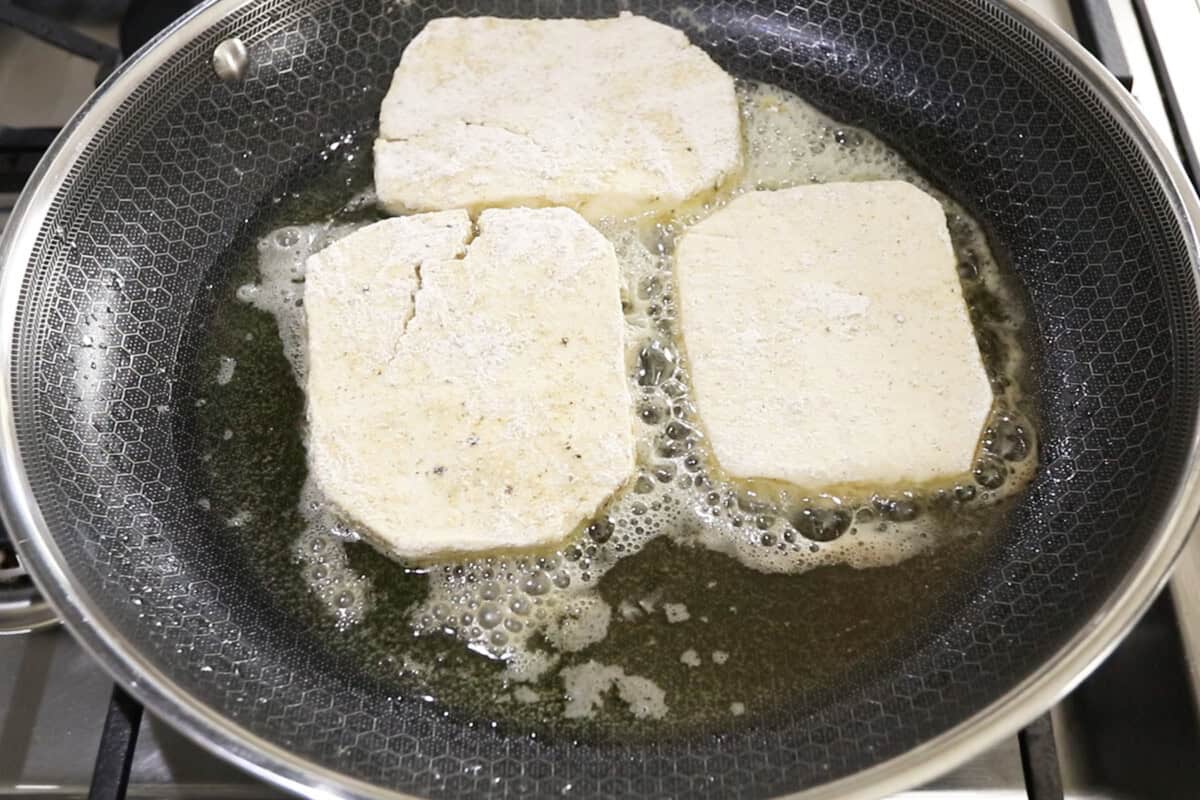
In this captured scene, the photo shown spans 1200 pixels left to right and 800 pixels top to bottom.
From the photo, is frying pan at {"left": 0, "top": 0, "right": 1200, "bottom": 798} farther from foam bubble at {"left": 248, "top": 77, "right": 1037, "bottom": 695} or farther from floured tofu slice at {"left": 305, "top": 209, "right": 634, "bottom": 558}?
floured tofu slice at {"left": 305, "top": 209, "right": 634, "bottom": 558}

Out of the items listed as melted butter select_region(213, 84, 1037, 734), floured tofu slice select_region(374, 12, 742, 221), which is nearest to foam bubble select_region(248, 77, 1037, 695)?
melted butter select_region(213, 84, 1037, 734)

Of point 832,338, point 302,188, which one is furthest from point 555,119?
point 832,338

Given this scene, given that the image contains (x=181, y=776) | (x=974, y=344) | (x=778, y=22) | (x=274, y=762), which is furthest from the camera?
(x=778, y=22)

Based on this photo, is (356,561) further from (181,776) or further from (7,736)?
(7,736)

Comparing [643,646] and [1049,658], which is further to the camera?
[643,646]

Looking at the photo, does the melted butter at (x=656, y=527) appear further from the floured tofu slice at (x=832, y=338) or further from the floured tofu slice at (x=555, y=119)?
the floured tofu slice at (x=555, y=119)

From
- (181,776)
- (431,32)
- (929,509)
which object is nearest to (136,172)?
(431,32)

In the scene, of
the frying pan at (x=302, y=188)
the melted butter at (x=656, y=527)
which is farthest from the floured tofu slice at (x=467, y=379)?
the frying pan at (x=302, y=188)
